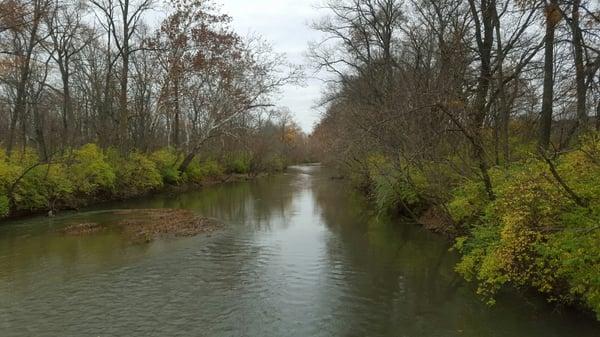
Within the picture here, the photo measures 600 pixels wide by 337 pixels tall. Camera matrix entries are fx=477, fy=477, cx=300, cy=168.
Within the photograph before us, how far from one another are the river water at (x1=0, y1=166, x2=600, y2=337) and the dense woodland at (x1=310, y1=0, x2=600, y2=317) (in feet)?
2.58

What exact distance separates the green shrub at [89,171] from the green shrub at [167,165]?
665cm

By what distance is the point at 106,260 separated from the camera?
12.9 meters

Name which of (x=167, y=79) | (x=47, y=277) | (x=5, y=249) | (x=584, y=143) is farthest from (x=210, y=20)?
(x=584, y=143)

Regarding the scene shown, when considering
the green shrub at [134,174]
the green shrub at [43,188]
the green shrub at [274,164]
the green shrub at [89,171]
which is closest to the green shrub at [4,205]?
the green shrub at [43,188]

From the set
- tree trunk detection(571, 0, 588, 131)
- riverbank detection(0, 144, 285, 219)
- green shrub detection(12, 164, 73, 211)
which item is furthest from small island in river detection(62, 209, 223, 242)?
tree trunk detection(571, 0, 588, 131)

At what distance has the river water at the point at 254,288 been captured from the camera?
8336 mm

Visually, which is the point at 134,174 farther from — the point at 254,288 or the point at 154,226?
the point at 254,288

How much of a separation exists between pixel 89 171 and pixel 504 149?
19.5 m

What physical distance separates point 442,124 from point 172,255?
29.4ft

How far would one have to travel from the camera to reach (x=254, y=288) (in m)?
10.5

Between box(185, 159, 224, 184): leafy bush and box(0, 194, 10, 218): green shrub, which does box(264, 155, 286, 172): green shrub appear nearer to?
box(185, 159, 224, 184): leafy bush

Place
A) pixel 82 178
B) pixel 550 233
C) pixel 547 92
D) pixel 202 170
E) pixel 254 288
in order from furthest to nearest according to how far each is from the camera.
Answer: pixel 202 170 → pixel 82 178 → pixel 547 92 → pixel 254 288 → pixel 550 233

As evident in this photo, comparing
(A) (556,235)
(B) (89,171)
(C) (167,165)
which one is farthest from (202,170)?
(A) (556,235)

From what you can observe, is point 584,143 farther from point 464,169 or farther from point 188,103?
point 188,103
